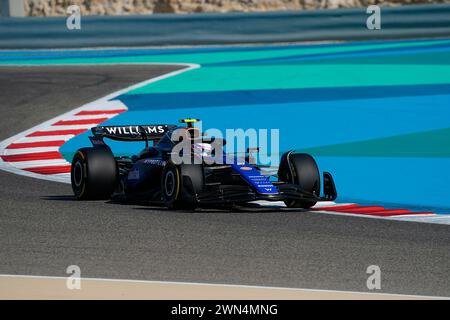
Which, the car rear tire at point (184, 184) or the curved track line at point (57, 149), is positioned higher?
the car rear tire at point (184, 184)

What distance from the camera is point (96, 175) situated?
36.0 ft

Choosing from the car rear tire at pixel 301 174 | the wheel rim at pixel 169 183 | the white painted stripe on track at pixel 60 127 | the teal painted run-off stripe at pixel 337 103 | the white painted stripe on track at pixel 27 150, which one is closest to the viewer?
the wheel rim at pixel 169 183

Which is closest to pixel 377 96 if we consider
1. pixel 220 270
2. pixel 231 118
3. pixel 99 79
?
pixel 231 118

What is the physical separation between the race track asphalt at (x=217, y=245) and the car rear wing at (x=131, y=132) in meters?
0.72

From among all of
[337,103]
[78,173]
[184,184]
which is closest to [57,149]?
[78,173]

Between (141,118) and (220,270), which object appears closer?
(220,270)

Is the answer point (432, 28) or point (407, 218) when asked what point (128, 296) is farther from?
point (432, 28)

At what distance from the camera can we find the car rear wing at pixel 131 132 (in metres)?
11.7

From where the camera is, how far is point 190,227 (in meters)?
9.38

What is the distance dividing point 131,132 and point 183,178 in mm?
1702

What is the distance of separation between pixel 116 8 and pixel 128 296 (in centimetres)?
2591

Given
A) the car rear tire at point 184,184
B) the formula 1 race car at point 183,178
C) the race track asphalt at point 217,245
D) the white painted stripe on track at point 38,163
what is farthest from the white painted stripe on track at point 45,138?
the car rear tire at point 184,184

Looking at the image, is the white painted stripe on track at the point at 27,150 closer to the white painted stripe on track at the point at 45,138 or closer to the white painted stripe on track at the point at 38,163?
the white painted stripe on track at the point at 45,138

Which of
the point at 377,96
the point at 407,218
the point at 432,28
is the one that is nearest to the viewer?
the point at 407,218
